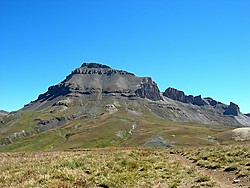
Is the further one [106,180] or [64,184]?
[106,180]

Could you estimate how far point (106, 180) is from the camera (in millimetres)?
17594

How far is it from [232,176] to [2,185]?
45.5 ft

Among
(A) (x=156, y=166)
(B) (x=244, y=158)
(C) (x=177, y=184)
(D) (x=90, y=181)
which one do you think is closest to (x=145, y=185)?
(C) (x=177, y=184)

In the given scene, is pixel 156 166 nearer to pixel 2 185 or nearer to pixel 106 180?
pixel 106 180

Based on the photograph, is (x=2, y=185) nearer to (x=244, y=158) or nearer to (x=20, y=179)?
(x=20, y=179)

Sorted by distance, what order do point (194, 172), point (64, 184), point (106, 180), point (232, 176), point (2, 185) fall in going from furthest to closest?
point (194, 172)
point (232, 176)
point (106, 180)
point (2, 185)
point (64, 184)

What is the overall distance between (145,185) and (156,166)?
7.05 m

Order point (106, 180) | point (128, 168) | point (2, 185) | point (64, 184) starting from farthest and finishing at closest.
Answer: point (128, 168) < point (106, 180) < point (2, 185) < point (64, 184)

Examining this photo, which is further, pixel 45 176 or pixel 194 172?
pixel 194 172

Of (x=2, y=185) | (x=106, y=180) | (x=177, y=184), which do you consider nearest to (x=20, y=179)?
(x=2, y=185)

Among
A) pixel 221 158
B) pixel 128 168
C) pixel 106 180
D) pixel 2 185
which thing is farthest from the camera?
pixel 221 158

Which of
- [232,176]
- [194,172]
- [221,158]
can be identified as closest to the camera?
[232,176]

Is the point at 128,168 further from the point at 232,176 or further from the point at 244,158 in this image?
the point at 244,158

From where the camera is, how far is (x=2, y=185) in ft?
54.1
